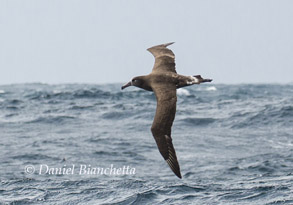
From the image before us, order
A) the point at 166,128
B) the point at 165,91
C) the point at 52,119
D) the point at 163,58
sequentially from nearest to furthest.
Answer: the point at 166,128 → the point at 165,91 → the point at 163,58 → the point at 52,119

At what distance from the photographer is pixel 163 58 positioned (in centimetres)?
1244

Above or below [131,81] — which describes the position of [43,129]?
below

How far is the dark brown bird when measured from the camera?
9906 millimetres

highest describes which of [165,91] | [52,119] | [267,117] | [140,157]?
[165,91]

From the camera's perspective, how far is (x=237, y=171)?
1609 centimetres

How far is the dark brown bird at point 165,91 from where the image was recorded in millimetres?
9906

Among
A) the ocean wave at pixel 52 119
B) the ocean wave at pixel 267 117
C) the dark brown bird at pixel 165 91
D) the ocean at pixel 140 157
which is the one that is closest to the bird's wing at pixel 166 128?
the dark brown bird at pixel 165 91

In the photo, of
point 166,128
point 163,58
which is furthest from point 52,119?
point 166,128

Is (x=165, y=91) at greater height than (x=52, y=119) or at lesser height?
greater

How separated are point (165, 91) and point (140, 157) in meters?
8.54

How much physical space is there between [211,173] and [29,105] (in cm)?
2349

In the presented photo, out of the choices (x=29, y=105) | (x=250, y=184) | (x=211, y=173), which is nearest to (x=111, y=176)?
(x=211, y=173)

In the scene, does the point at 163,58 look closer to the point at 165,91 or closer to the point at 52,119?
the point at 165,91

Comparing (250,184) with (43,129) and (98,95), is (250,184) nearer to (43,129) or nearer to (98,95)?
(43,129)
